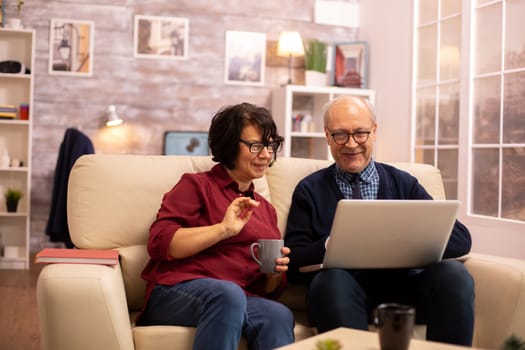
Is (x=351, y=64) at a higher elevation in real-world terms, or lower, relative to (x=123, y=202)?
higher

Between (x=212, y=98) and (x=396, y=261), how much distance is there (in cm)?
407

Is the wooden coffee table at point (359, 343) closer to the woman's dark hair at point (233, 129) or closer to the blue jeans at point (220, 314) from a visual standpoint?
the blue jeans at point (220, 314)

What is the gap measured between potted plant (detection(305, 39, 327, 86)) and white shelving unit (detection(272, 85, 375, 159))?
0.13 metres

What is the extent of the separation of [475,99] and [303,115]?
5.61 feet

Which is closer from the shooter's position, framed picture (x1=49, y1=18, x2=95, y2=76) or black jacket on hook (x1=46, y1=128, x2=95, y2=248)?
black jacket on hook (x1=46, y1=128, x2=95, y2=248)

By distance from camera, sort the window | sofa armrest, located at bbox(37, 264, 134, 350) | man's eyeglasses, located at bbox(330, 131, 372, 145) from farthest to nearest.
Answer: the window < man's eyeglasses, located at bbox(330, 131, 372, 145) < sofa armrest, located at bbox(37, 264, 134, 350)

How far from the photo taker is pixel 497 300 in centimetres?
220

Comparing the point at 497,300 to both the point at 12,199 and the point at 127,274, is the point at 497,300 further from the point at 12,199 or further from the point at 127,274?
the point at 12,199

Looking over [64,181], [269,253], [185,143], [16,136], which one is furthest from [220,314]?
[16,136]

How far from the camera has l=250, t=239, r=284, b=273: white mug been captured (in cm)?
203

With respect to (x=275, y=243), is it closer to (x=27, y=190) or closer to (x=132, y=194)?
(x=132, y=194)

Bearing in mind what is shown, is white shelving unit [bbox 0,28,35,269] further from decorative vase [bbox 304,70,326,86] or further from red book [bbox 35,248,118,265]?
red book [bbox 35,248,118,265]

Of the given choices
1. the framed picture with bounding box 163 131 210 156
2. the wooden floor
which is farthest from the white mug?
the framed picture with bounding box 163 131 210 156

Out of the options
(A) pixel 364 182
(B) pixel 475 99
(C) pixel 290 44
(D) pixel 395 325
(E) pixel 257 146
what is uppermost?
(C) pixel 290 44
